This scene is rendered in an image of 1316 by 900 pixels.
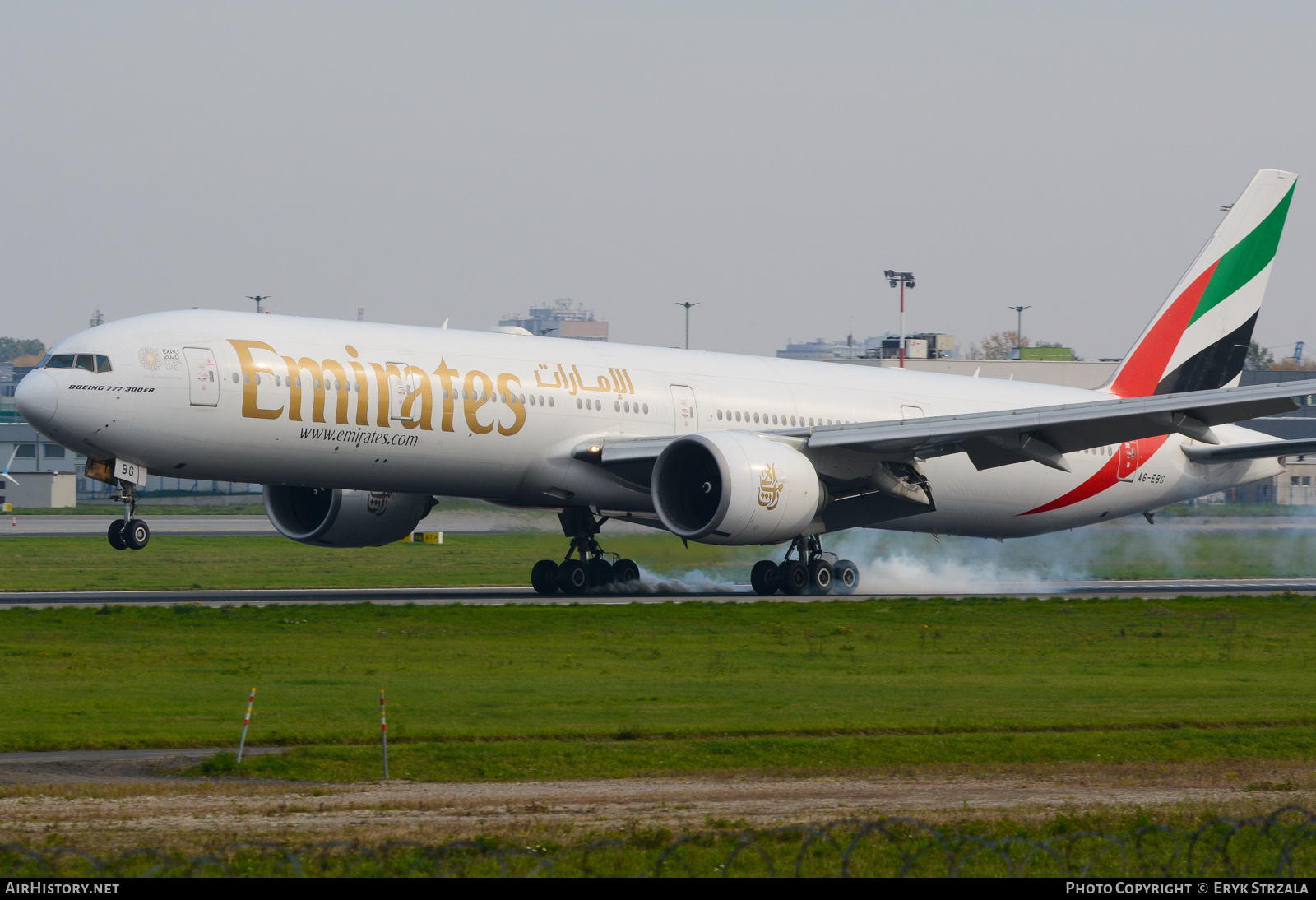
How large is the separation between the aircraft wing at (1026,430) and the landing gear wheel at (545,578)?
13.6ft

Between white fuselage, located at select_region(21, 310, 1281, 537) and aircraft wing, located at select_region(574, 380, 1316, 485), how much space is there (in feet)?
4.26

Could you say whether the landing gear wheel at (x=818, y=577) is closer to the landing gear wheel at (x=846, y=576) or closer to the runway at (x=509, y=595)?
the runway at (x=509, y=595)

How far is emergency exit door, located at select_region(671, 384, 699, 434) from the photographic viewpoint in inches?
1411

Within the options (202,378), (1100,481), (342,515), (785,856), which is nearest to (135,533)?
(202,378)

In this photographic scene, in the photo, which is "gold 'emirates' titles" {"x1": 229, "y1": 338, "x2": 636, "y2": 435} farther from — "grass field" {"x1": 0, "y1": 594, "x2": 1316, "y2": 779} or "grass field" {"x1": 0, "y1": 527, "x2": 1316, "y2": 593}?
"grass field" {"x1": 0, "y1": 527, "x2": 1316, "y2": 593}

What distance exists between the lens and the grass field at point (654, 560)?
42812mm

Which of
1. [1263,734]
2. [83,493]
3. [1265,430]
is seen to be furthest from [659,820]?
[83,493]

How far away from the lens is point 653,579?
4234 cm

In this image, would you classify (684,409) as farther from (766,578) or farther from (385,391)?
(385,391)

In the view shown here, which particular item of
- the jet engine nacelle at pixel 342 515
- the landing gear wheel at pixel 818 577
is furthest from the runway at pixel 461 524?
the landing gear wheel at pixel 818 577

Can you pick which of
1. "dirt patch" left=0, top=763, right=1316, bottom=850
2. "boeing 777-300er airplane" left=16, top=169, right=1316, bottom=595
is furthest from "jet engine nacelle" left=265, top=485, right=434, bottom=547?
"dirt patch" left=0, top=763, right=1316, bottom=850

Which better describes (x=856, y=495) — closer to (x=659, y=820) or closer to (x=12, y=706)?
(x=12, y=706)

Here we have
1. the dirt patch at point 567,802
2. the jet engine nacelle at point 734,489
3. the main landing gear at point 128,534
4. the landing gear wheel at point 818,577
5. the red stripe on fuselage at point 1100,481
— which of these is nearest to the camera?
the dirt patch at point 567,802
